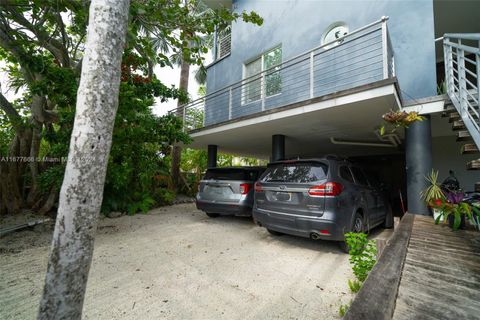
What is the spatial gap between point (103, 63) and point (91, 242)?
1.07 metres

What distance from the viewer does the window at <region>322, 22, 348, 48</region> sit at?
654 cm

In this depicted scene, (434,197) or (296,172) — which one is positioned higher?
(296,172)

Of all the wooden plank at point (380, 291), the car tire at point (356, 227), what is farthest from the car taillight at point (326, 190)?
the wooden plank at point (380, 291)

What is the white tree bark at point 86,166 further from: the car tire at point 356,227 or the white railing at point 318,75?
the white railing at point 318,75

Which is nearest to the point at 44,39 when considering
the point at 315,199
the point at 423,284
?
the point at 315,199

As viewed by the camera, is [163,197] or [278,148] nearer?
[278,148]

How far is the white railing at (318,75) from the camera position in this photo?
5145mm

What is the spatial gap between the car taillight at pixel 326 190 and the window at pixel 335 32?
4.90 meters

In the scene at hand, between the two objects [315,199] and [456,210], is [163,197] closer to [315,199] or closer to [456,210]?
[315,199]

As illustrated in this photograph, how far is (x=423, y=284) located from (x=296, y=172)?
2554 millimetres

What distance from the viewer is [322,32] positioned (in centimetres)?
682

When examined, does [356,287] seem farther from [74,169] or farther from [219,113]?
[219,113]

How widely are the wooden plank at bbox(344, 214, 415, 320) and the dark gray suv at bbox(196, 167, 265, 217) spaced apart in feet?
11.5

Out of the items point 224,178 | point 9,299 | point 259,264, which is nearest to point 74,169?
point 9,299
